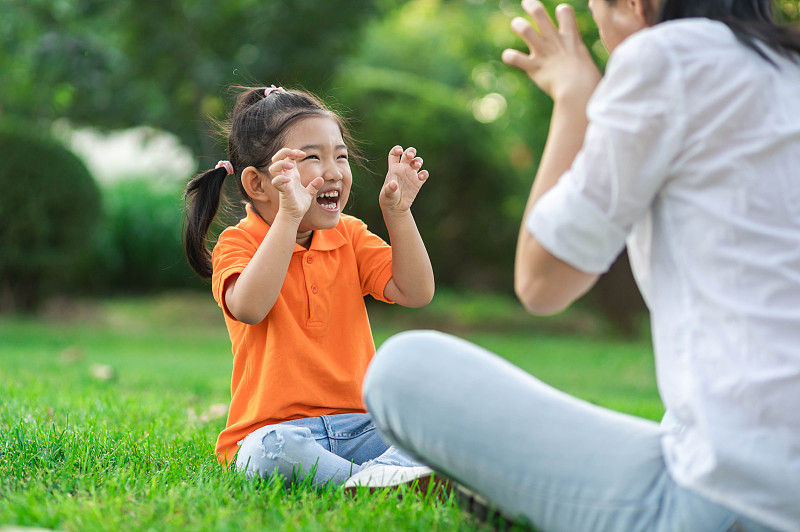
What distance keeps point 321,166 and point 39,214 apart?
22.3ft

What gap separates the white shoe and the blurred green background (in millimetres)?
5504

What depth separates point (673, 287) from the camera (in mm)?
1381

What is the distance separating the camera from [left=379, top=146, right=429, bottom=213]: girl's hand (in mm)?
2293

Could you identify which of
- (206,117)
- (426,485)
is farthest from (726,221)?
(206,117)

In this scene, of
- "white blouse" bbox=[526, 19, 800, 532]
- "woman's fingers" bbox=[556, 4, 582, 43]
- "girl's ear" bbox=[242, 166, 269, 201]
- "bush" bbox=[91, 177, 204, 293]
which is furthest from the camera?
"bush" bbox=[91, 177, 204, 293]

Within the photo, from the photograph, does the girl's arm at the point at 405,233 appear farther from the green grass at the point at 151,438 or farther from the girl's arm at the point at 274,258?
the green grass at the point at 151,438

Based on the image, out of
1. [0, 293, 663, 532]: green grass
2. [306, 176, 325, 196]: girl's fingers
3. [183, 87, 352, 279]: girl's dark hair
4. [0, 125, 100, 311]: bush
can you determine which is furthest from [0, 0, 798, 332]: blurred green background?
[306, 176, 325, 196]: girl's fingers

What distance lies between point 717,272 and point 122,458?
1648 millimetres

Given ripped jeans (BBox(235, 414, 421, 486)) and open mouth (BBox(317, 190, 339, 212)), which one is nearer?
ripped jeans (BBox(235, 414, 421, 486))

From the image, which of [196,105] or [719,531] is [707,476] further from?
[196,105]

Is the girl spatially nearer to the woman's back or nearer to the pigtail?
the woman's back

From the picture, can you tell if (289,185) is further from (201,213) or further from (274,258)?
(201,213)

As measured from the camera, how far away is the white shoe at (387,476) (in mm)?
1898

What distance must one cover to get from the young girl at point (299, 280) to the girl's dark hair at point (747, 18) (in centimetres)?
100
